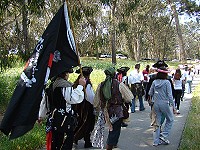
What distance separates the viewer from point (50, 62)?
4.68 meters

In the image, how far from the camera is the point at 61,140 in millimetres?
5316

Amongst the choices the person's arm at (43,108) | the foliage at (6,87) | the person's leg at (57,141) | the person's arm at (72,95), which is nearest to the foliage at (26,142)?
the person's leg at (57,141)

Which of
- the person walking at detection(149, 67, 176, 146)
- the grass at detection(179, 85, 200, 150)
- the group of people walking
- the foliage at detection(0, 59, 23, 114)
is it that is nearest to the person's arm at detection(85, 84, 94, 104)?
the group of people walking

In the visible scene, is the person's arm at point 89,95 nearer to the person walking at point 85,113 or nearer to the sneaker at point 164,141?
the person walking at point 85,113

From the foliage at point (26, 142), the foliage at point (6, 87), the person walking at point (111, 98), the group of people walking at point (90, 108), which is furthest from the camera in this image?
the foliage at point (6, 87)

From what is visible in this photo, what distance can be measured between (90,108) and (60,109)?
1.88 meters

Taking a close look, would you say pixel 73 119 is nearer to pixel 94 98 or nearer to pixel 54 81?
pixel 54 81

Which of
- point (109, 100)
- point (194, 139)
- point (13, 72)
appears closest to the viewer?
point (109, 100)

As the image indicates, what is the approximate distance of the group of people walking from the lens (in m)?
5.07

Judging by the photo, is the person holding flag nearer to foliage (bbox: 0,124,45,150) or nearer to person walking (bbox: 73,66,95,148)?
person walking (bbox: 73,66,95,148)

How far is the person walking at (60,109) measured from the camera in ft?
16.3

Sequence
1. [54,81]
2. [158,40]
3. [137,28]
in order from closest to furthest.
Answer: [54,81] → [137,28] → [158,40]

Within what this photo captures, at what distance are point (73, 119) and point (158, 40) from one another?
61.1 metres

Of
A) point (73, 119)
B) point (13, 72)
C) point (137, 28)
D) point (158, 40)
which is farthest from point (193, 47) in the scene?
point (73, 119)
